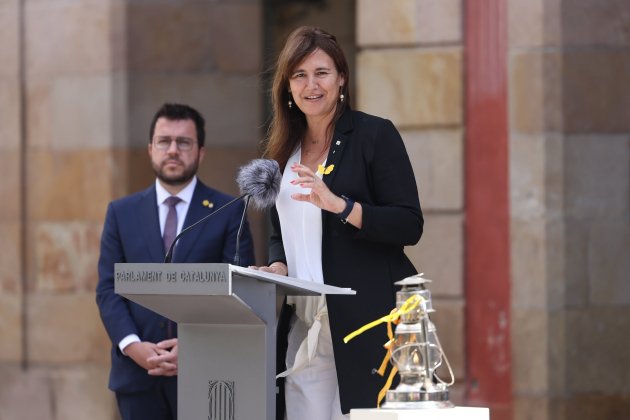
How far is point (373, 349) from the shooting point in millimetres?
4441

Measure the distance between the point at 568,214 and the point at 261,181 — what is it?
349 centimetres

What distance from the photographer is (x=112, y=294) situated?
5672mm

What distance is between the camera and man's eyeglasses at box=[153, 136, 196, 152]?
5.83 meters

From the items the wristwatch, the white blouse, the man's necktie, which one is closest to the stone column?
the man's necktie

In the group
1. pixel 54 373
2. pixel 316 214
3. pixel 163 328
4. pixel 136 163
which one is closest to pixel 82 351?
pixel 54 373

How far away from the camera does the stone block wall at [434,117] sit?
24.6 feet

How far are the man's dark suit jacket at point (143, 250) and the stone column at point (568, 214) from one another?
7.41 feet

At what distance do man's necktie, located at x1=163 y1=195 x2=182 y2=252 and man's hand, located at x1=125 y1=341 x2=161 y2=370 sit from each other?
1.42ft

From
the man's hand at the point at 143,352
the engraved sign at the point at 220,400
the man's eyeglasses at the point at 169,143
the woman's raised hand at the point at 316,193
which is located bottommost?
the engraved sign at the point at 220,400

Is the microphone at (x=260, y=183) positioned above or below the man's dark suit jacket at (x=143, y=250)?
above

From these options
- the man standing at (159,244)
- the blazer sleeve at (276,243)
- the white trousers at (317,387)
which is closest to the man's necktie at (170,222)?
the man standing at (159,244)

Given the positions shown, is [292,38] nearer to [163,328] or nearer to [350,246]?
[350,246]

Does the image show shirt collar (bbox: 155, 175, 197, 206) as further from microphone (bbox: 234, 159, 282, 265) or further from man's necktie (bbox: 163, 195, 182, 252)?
microphone (bbox: 234, 159, 282, 265)

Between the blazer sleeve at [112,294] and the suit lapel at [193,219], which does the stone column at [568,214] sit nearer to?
the suit lapel at [193,219]
